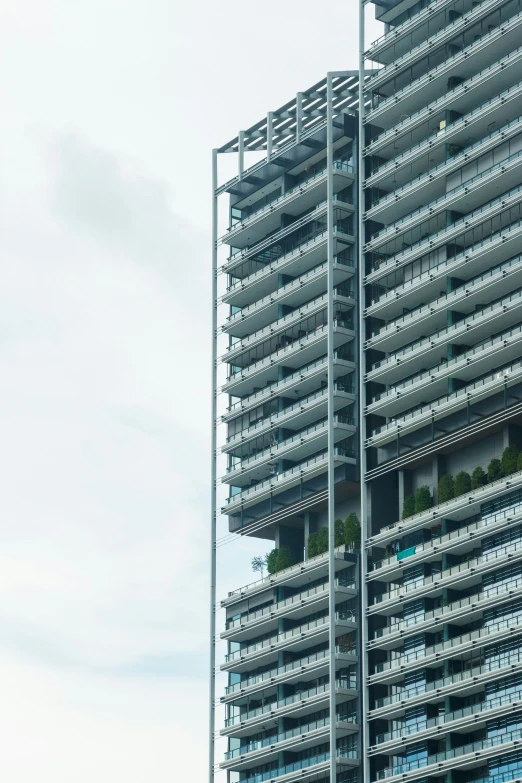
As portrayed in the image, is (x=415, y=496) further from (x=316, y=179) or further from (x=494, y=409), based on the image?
(x=316, y=179)

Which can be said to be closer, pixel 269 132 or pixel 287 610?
pixel 287 610

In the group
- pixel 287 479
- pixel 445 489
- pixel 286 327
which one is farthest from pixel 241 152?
pixel 445 489

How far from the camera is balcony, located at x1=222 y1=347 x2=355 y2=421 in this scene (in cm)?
17150

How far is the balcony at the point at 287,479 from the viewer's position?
16850 centimetres

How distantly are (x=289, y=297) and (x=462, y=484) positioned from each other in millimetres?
34576

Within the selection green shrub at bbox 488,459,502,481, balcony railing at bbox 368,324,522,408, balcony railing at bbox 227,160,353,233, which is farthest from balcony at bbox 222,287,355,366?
green shrub at bbox 488,459,502,481

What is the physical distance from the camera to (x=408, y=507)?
520 ft

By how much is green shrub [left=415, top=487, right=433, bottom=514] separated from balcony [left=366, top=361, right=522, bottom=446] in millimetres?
5573

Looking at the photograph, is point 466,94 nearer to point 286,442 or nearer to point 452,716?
point 286,442

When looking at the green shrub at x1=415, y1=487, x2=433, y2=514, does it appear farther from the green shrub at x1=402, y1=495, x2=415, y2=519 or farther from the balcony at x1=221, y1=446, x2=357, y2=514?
the balcony at x1=221, y1=446, x2=357, y2=514

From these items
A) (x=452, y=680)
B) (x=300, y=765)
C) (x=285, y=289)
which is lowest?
(x=300, y=765)

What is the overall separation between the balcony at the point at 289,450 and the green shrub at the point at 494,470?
845 inches

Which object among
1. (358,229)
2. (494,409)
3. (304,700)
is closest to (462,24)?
(358,229)

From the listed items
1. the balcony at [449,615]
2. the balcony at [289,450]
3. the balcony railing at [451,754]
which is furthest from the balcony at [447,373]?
the balcony railing at [451,754]
